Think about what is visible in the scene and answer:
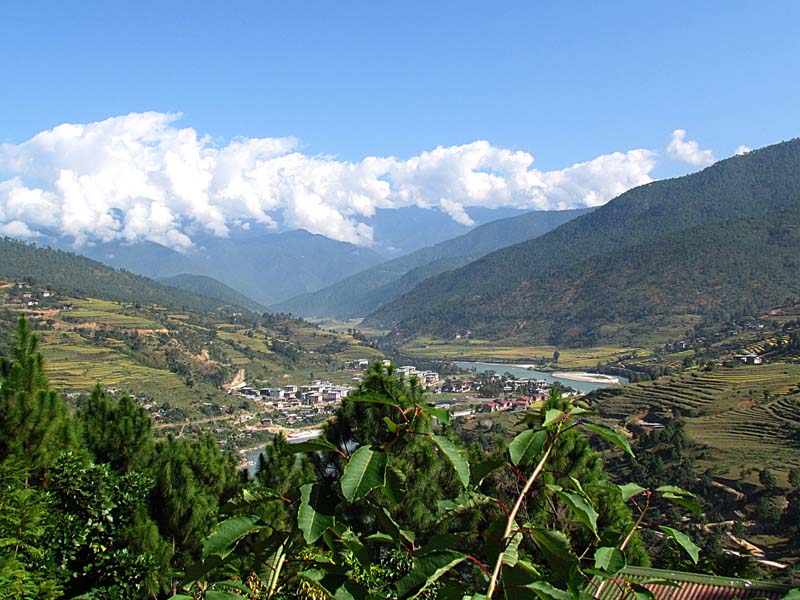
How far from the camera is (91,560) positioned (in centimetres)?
710

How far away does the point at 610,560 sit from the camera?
5.67ft

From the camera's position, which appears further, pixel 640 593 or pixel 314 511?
pixel 640 593

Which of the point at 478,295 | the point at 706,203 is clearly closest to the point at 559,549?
the point at 478,295

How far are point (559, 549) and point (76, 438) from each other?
7.76 m

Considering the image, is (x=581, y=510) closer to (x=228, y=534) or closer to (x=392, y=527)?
(x=392, y=527)

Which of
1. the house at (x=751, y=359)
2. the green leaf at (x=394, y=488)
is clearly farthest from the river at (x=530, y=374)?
the green leaf at (x=394, y=488)

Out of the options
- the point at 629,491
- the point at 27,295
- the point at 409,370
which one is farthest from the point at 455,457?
the point at 27,295

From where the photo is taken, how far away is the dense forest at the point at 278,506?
5.00ft

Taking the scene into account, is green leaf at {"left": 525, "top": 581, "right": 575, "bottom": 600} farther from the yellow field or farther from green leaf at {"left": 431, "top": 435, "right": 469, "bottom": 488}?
the yellow field

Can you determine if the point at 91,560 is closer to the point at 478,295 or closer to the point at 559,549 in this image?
the point at 559,549

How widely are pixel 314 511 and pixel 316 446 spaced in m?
0.15

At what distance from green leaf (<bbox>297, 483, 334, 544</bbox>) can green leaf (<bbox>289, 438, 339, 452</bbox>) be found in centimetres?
9

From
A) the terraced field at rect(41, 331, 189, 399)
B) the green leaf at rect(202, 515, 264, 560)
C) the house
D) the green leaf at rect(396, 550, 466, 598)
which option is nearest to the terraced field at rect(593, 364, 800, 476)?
the house

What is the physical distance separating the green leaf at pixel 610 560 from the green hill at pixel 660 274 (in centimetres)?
11028
